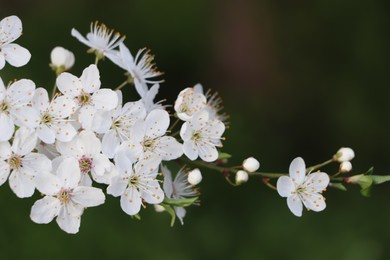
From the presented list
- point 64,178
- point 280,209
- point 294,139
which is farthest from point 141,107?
point 294,139

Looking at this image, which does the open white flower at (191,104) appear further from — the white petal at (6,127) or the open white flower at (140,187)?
the white petal at (6,127)

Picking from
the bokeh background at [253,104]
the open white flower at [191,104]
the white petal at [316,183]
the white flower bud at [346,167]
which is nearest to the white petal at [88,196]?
the open white flower at [191,104]

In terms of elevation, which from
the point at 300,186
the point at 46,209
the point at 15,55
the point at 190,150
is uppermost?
the point at 300,186

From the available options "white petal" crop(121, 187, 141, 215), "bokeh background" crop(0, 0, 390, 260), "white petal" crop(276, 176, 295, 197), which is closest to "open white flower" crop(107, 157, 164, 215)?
"white petal" crop(121, 187, 141, 215)

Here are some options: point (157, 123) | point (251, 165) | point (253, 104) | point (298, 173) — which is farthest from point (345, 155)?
point (253, 104)

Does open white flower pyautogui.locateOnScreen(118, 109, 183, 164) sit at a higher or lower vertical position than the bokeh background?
lower

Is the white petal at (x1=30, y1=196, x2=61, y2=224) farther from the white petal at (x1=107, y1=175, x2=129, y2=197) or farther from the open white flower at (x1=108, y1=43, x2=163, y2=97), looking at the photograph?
the open white flower at (x1=108, y1=43, x2=163, y2=97)

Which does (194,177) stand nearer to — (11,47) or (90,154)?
(90,154)

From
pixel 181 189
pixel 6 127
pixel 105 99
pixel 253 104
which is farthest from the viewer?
pixel 253 104
